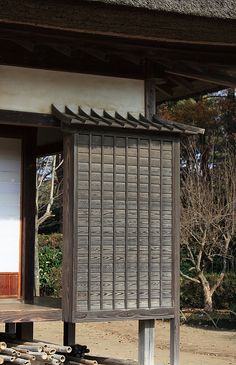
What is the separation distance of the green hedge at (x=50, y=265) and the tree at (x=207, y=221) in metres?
3.44

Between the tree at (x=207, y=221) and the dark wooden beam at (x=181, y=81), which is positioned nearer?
the dark wooden beam at (x=181, y=81)

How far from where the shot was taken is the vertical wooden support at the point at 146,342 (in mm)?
7238

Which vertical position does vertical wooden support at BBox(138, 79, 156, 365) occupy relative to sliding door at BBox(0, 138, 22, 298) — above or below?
below

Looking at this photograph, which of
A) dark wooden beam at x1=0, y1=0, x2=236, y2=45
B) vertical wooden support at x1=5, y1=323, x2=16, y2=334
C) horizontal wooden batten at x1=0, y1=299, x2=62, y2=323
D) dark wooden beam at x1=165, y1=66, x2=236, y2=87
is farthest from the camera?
vertical wooden support at x1=5, y1=323, x2=16, y2=334

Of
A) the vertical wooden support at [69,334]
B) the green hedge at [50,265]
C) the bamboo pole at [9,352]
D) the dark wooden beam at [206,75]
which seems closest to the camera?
the bamboo pole at [9,352]

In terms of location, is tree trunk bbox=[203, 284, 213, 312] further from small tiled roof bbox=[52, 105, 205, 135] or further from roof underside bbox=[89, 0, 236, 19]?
roof underside bbox=[89, 0, 236, 19]

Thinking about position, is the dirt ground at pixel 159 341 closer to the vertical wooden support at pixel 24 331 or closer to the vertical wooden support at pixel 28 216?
the vertical wooden support at pixel 24 331

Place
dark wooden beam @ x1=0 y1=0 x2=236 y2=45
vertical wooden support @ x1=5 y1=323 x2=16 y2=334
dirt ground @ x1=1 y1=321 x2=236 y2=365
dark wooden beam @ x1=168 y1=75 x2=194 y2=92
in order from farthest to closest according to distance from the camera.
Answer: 1. dirt ground @ x1=1 y1=321 x2=236 y2=365
2. vertical wooden support @ x1=5 y1=323 x2=16 y2=334
3. dark wooden beam @ x1=168 y1=75 x2=194 y2=92
4. dark wooden beam @ x1=0 y1=0 x2=236 y2=45

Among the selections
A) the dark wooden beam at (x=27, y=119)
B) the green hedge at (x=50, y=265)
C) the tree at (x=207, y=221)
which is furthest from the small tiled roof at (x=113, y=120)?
the green hedge at (x=50, y=265)

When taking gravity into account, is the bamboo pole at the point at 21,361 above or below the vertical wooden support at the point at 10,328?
above

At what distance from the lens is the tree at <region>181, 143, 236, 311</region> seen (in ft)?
61.9

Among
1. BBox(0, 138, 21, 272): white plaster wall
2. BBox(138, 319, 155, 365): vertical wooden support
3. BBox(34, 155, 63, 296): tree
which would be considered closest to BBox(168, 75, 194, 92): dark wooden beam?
BBox(0, 138, 21, 272): white plaster wall

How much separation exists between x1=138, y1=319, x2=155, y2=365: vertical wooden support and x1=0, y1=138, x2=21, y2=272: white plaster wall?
1.50m

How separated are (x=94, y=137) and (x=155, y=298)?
1669 mm
